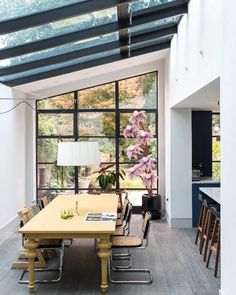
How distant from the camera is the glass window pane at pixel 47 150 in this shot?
905 cm

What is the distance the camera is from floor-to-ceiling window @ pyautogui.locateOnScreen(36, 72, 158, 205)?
9039 millimetres

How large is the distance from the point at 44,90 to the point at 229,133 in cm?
623

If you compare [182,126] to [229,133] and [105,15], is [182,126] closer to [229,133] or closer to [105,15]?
[105,15]

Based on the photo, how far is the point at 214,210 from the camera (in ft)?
16.3

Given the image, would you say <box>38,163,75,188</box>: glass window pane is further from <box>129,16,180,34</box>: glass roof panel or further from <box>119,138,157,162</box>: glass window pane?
<box>129,16,180,34</box>: glass roof panel

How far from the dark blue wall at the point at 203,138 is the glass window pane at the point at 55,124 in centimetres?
302

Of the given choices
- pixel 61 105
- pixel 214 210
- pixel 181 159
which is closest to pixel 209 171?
pixel 181 159

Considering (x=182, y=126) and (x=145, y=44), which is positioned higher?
(x=145, y=44)

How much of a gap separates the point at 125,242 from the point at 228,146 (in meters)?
1.99

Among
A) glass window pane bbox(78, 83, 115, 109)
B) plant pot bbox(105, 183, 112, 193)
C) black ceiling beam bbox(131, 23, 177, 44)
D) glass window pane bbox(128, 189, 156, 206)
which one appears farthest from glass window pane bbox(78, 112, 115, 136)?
black ceiling beam bbox(131, 23, 177, 44)

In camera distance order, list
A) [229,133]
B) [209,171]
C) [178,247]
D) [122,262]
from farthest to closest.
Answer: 1. [209,171]
2. [178,247]
3. [122,262]
4. [229,133]

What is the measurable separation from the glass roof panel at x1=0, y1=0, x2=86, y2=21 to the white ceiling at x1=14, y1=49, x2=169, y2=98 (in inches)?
126

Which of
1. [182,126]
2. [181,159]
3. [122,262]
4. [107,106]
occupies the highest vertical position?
[107,106]

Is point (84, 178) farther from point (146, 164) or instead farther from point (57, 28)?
point (57, 28)
